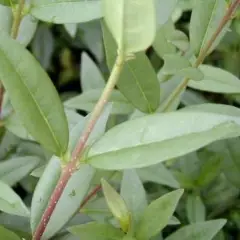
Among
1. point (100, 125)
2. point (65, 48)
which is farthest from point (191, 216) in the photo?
point (65, 48)

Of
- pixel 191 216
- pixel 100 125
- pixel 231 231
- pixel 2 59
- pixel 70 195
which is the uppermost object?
pixel 2 59

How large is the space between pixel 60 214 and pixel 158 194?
39 centimetres

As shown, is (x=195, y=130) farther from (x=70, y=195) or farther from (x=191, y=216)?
(x=191, y=216)

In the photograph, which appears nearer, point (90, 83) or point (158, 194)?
point (158, 194)

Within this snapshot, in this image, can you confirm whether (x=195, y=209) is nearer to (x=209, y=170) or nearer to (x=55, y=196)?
(x=209, y=170)

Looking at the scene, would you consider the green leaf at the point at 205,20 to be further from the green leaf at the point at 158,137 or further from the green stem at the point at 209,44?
the green leaf at the point at 158,137

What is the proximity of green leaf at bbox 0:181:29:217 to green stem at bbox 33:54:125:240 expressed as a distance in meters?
0.04

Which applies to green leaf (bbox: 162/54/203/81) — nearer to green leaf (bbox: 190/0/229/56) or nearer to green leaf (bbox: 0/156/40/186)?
green leaf (bbox: 190/0/229/56)

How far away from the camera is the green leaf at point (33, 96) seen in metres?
0.61

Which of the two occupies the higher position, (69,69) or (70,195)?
(70,195)

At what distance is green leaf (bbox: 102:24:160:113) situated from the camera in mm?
787

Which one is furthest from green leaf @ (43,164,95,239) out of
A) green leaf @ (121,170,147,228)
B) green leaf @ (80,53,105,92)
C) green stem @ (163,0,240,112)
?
green leaf @ (80,53,105,92)

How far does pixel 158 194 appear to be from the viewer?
1.13 metres

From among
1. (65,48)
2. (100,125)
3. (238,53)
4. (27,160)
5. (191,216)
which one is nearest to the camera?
(100,125)
